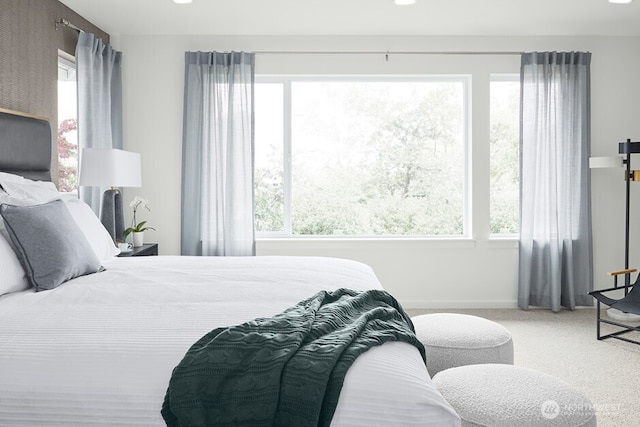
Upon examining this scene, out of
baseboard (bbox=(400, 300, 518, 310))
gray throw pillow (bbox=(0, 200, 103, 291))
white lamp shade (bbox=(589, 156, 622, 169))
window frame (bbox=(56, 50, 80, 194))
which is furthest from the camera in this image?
baseboard (bbox=(400, 300, 518, 310))

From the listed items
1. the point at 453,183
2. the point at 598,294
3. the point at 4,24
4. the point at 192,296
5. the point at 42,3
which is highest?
the point at 42,3

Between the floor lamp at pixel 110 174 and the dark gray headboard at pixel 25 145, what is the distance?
24cm

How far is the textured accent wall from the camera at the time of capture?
11.3 feet

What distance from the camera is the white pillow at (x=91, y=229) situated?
10.1ft

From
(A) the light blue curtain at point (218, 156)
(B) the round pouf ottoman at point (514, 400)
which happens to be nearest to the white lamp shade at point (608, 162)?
(A) the light blue curtain at point (218, 156)

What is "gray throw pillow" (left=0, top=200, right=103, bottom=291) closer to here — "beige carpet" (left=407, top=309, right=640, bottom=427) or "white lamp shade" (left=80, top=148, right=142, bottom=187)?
"white lamp shade" (left=80, top=148, right=142, bottom=187)

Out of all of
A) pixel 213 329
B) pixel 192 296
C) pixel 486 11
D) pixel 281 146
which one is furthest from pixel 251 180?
pixel 213 329

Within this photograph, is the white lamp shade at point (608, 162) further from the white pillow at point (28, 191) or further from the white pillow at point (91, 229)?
the white pillow at point (28, 191)

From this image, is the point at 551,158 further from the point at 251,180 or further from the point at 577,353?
the point at 251,180

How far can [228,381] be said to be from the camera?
1444mm

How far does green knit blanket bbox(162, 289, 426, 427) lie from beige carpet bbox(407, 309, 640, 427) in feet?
6.05

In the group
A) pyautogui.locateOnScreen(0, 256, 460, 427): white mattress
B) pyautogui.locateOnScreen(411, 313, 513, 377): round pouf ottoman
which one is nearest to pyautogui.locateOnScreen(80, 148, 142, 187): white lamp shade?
pyautogui.locateOnScreen(0, 256, 460, 427): white mattress

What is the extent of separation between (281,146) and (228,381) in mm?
3897

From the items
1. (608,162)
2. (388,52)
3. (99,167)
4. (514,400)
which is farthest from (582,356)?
(99,167)
